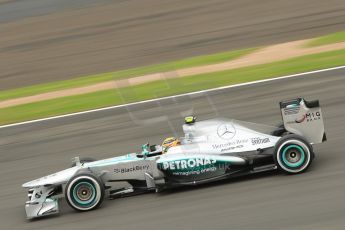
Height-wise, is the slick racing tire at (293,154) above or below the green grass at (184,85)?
below

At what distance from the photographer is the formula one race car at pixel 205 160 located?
787 centimetres

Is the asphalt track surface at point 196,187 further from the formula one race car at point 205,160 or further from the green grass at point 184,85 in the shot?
the green grass at point 184,85

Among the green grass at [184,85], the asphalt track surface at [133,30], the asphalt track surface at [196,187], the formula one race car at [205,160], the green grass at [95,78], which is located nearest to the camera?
the asphalt track surface at [196,187]

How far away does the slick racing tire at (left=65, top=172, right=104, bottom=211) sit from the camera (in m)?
7.91

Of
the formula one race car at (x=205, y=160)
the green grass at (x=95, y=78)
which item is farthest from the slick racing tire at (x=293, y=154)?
the green grass at (x=95, y=78)

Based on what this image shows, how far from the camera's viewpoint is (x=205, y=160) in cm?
791

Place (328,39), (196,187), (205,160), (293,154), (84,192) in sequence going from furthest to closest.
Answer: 1. (328,39)
2. (196,187)
3. (84,192)
4. (205,160)
5. (293,154)

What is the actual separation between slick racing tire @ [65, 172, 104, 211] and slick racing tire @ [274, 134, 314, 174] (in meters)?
2.16

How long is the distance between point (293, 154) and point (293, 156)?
1.1 inches

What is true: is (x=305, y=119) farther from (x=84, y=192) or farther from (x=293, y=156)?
(x=84, y=192)

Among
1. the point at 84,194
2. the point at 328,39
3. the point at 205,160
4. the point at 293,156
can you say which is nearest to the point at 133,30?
the point at 328,39

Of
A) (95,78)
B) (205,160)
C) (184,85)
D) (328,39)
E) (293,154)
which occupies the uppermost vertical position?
(95,78)

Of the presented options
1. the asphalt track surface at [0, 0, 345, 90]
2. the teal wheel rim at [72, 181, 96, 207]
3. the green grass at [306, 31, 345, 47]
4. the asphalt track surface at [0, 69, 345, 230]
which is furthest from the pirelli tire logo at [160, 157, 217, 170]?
the asphalt track surface at [0, 0, 345, 90]

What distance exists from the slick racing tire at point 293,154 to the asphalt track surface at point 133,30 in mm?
11214
